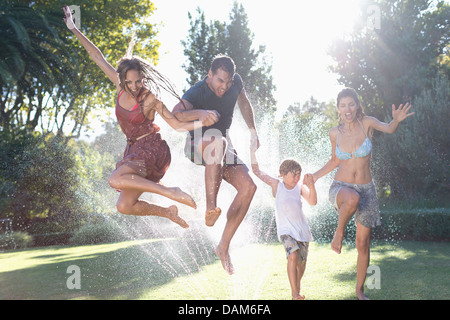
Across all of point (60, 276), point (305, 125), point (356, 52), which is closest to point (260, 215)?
point (60, 276)

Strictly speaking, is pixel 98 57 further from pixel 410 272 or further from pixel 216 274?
pixel 410 272

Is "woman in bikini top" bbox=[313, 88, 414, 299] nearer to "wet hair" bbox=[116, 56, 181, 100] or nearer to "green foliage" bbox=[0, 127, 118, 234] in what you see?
"wet hair" bbox=[116, 56, 181, 100]

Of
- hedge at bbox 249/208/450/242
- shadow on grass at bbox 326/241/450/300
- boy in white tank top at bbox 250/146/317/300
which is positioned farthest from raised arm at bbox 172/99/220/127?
hedge at bbox 249/208/450/242

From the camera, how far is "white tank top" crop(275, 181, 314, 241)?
575 cm

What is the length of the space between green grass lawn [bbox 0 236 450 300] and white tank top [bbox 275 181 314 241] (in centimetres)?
260

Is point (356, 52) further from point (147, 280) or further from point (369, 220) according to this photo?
point (369, 220)

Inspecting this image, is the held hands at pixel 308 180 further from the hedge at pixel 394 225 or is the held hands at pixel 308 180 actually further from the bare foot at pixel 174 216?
the hedge at pixel 394 225

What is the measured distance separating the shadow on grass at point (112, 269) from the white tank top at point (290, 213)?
14.4 feet

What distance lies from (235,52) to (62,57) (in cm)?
1144

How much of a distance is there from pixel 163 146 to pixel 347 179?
2400 millimetres

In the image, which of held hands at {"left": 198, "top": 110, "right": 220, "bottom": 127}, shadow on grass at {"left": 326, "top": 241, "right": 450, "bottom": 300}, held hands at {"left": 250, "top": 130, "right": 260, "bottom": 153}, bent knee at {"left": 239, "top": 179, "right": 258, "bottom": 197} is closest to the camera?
held hands at {"left": 198, "top": 110, "right": 220, "bottom": 127}

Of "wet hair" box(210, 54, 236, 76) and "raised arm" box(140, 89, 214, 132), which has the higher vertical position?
"wet hair" box(210, 54, 236, 76)

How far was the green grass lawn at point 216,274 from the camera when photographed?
8530 millimetres

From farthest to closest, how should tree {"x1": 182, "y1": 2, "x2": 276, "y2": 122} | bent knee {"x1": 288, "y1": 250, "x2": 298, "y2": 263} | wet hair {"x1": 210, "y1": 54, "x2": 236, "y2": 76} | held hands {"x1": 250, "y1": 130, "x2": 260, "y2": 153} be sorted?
tree {"x1": 182, "y1": 2, "x2": 276, "y2": 122} → bent knee {"x1": 288, "y1": 250, "x2": 298, "y2": 263} → held hands {"x1": 250, "y1": 130, "x2": 260, "y2": 153} → wet hair {"x1": 210, "y1": 54, "x2": 236, "y2": 76}
